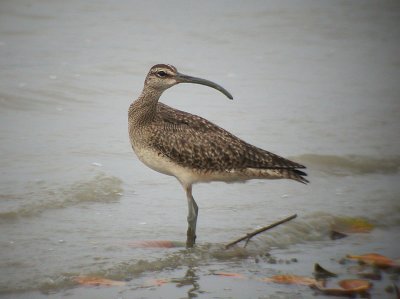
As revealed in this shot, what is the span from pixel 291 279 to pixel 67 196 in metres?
2.80

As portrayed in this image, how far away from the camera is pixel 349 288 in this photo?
20.7ft

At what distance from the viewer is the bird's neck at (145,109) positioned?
7.71 m

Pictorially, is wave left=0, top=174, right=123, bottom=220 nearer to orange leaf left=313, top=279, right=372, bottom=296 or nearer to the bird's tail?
the bird's tail

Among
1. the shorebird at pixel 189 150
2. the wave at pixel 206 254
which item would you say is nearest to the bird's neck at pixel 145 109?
the shorebird at pixel 189 150

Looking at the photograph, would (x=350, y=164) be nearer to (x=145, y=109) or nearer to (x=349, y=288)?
(x=145, y=109)

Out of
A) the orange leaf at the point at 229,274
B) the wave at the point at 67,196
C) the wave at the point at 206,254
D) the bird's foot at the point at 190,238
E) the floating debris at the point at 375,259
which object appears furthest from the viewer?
the wave at the point at 67,196

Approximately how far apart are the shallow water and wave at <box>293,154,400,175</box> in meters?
0.03

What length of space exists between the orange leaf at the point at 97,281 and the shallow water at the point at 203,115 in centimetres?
10

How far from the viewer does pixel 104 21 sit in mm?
16172

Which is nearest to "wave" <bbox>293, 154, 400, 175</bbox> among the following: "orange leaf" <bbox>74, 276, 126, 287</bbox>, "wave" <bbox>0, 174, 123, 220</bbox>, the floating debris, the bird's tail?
the bird's tail

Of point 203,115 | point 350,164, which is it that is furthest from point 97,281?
point 203,115

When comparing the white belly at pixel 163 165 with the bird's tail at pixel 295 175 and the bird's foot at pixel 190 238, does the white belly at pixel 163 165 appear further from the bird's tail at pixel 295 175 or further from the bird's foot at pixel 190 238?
the bird's tail at pixel 295 175

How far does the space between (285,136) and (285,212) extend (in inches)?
107

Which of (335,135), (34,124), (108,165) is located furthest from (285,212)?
(34,124)
